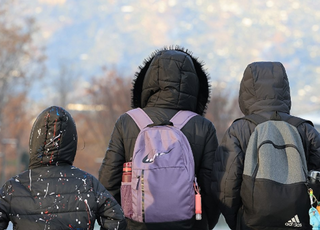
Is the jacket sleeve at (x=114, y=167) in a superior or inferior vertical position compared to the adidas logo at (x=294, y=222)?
superior

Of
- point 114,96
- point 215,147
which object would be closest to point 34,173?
point 215,147

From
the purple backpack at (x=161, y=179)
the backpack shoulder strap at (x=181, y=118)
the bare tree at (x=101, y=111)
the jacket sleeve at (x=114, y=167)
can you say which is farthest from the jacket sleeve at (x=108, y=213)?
the bare tree at (x=101, y=111)

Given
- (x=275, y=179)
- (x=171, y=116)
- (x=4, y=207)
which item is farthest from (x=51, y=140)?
(x=275, y=179)

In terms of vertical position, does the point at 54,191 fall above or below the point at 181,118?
below

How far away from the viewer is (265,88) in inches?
152

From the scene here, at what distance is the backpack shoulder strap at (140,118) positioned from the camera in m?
3.95

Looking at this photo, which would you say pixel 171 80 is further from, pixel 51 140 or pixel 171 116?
pixel 51 140

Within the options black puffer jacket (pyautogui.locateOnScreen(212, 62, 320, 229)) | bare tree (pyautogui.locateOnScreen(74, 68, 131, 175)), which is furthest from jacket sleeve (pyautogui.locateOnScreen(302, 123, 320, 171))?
bare tree (pyautogui.locateOnScreen(74, 68, 131, 175))

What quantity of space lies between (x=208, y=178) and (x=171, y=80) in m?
0.76

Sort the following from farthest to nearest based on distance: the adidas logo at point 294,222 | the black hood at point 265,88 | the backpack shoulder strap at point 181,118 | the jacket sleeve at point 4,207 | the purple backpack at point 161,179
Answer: the backpack shoulder strap at point 181,118
the black hood at point 265,88
the purple backpack at point 161,179
the adidas logo at point 294,222
the jacket sleeve at point 4,207

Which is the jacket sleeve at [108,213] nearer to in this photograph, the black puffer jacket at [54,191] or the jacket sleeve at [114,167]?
the black puffer jacket at [54,191]

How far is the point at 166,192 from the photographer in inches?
141

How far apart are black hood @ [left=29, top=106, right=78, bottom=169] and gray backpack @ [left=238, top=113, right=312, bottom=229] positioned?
118 centimetres

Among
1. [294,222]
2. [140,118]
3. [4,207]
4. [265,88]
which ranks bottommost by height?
[294,222]
